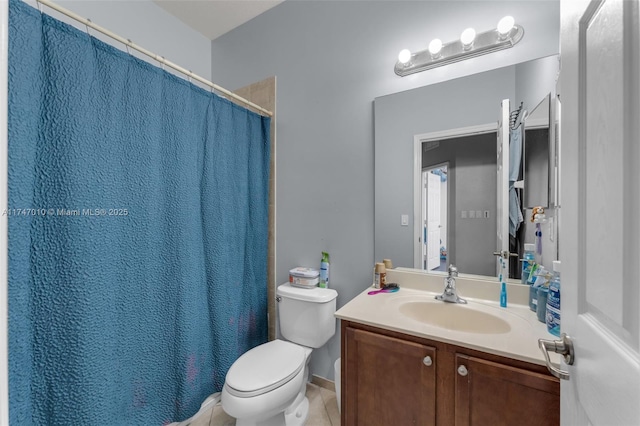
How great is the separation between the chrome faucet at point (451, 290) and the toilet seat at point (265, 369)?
825mm

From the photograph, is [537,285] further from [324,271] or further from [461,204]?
[324,271]

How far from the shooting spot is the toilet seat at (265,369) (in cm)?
124

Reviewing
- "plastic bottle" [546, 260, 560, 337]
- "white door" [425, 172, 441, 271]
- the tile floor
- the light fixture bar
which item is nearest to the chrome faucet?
"white door" [425, 172, 441, 271]

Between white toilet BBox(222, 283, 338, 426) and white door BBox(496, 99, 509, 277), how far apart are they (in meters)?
0.96

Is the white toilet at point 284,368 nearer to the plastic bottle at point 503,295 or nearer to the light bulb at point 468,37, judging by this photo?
the plastic bottle at point 503,295

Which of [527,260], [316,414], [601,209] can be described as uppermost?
[601,209]

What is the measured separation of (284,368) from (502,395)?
3.11 feet

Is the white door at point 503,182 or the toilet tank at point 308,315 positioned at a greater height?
the white door at point 503,182

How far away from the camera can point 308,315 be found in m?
1.66

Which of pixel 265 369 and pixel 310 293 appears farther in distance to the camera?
pixel 310 293

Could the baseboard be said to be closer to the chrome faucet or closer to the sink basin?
the sink basin

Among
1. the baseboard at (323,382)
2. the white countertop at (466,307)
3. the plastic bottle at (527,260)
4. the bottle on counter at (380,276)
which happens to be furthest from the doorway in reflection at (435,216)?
the baseboard at (323,382)

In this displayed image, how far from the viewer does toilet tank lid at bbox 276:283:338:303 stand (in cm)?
163

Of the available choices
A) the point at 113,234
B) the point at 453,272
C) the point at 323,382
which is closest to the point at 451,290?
the point at 453,272
